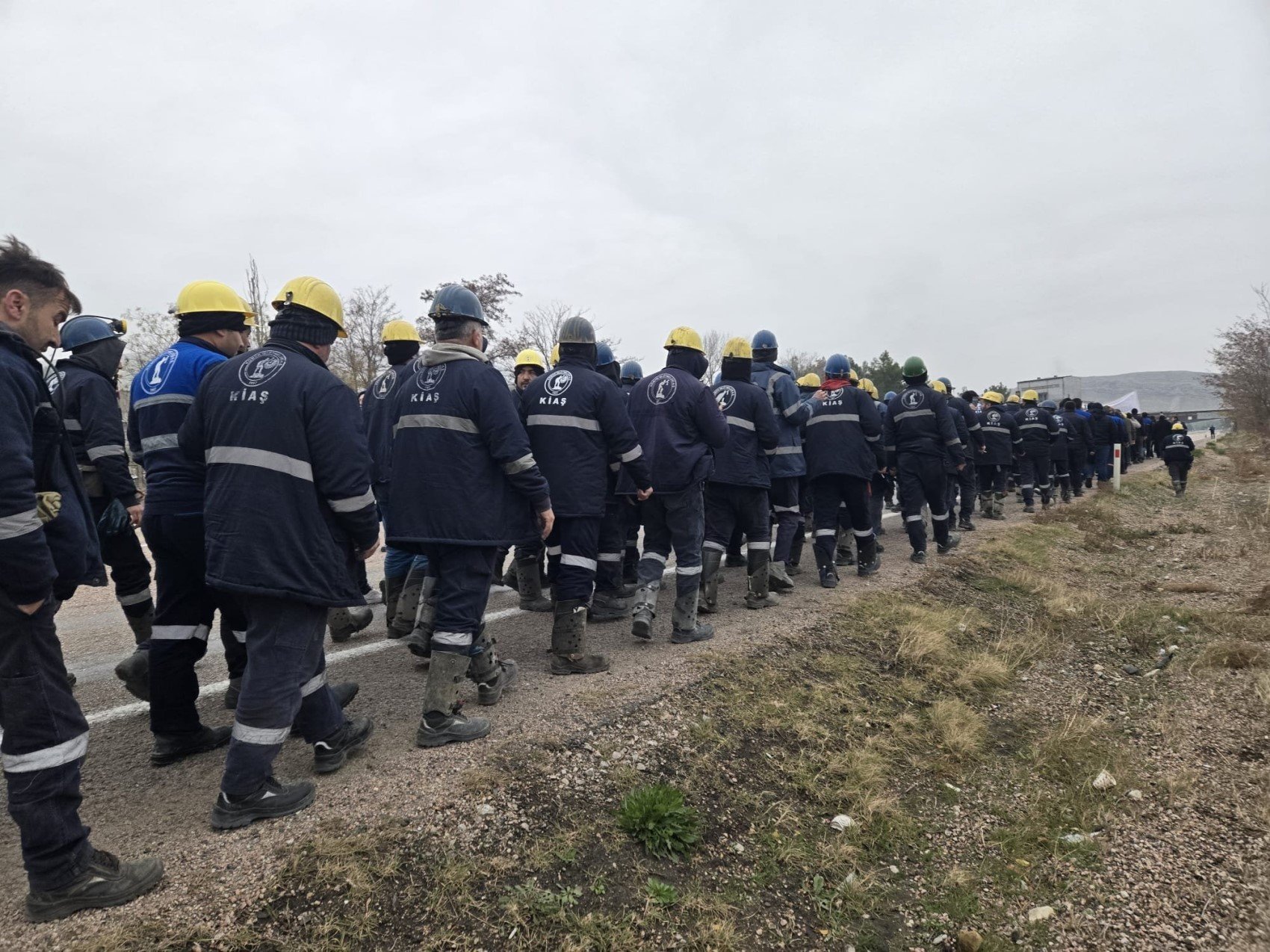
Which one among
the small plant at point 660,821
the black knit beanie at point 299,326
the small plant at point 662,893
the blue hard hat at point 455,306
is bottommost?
the small plant at point 662,893

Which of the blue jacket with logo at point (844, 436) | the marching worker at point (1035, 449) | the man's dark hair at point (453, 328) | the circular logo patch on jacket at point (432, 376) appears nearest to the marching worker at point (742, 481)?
the blue jacket with logo at point (844, 436)

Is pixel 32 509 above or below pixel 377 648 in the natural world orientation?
above

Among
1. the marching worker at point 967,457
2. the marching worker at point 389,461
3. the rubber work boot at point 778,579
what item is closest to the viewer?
the marching worker at point 389,461

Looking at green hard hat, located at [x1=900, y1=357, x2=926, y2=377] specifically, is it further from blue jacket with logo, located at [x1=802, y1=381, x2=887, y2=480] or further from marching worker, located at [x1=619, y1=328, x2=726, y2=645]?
marching worker, located at [x1=619, y1=328, x2=726, y2=645]

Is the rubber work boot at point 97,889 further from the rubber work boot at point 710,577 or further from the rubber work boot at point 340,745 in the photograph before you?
the rubber work boot at point 710,577

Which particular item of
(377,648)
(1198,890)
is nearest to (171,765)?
(377,648)

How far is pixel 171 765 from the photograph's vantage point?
11.8 ft

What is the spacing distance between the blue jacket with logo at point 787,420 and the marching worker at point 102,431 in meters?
5.31

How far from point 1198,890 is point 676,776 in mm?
2326

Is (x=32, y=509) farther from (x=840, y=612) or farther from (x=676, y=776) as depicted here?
(x=840, y=612)

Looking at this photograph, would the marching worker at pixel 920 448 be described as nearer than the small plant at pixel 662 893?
No

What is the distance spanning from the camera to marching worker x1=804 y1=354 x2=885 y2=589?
294 inches

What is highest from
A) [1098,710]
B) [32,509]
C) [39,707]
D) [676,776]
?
[32,509]

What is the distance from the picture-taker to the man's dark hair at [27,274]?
2.55 m
